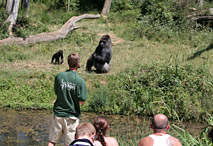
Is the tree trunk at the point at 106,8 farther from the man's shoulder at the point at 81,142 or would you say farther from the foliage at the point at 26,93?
the man's shoulder at the point at 81,142

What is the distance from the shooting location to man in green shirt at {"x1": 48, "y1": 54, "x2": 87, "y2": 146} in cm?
489

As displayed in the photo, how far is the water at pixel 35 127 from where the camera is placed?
6818 millimetres

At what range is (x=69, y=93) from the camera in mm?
4934

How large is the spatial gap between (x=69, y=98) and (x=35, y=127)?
3.10 meters

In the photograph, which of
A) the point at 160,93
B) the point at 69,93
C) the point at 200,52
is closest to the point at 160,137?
the point at 69,93

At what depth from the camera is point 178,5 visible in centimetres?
1992

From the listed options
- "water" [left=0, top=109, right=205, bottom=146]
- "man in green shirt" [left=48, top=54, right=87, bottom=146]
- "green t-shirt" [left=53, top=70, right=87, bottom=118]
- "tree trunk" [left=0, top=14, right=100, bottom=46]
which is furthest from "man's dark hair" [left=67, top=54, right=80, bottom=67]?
"tree trunk" [left=0, top=14, right=100, bottom=46]

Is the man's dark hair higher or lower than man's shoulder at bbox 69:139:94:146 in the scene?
higher

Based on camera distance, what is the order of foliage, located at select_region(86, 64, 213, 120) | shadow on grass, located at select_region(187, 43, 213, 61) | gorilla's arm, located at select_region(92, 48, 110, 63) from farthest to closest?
1. shadow on grass, located at select_region(187, 43, 213, 61)
2. gorilla's arm, located at select_region(92, 48, 110, 63)
3. foliage, located at select_region(86, 64, 213, 120)

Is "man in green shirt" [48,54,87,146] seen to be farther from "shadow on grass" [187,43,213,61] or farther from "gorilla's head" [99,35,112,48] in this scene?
"shadow on grass" [187,43,213,61]

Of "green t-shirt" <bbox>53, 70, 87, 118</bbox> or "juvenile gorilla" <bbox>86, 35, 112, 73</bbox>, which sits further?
"juvenile gorilla" <bbox>86, 35, 112, 73</bbox>

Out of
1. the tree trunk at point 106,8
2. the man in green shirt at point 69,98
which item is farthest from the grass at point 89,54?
the man in green shirt at point 69,98

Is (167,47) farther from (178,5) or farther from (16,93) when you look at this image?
(16,93)

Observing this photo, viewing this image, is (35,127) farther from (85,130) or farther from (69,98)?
(85,130)
